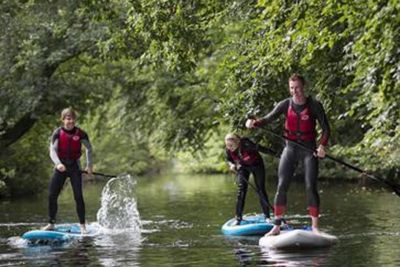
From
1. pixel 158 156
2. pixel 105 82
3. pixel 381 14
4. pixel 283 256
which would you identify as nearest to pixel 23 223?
pixel 283 256

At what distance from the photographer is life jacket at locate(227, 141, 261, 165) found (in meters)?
14.2

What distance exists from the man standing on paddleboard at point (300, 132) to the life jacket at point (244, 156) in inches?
102

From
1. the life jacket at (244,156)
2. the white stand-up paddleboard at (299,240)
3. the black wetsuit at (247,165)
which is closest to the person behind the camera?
the white stand-up paddleboard at (299,240)

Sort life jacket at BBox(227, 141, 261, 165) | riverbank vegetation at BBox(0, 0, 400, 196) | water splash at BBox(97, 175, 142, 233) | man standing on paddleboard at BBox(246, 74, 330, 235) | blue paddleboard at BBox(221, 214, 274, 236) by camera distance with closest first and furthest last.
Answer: riverbank vegetation at BBox(0, 0, 400, 196)
man standing on paddleboard at BBox(246, 74, 330, 235)
blue paddleboard at BBox(221, 214, 274, 236)
life jacket at BBox(227, 141, 261, 165)
water splash at BBox(97, 175, 142, 233)

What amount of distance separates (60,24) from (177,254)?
1476cm

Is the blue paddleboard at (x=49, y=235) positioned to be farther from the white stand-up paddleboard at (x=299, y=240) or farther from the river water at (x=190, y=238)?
the white stand-up paddleboard at (x=299, y=240)

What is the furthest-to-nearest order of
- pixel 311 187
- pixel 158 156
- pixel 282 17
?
pixel 158 156 < pixel 282 17 < pixel 311 187

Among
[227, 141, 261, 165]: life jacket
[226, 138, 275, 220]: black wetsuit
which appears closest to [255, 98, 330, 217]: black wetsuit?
[226, 138, 275, 220]: black wetsuit

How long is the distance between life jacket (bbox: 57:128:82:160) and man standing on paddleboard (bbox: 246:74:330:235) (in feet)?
10.5

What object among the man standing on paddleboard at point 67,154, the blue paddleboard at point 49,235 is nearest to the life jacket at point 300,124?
the man standing on paddleboard at point 67,154

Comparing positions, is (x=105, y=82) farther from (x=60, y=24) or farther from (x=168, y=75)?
(x=60, y=24)

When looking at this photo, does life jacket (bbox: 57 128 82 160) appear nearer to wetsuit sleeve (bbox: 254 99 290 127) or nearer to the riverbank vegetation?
the riverbank vegetation

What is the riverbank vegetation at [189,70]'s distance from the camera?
419 inches

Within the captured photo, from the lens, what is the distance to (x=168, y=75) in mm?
30906
